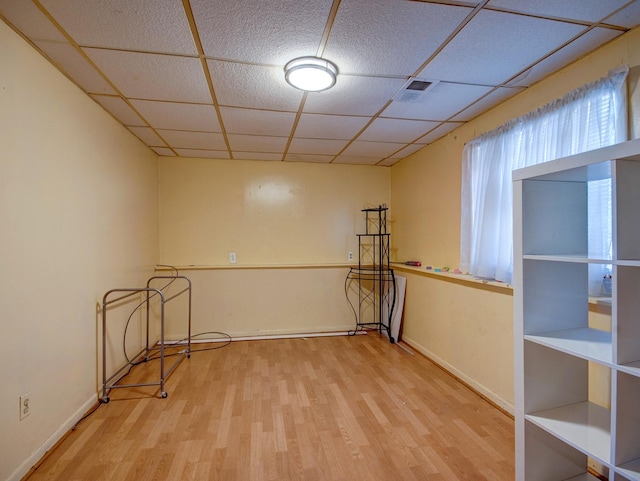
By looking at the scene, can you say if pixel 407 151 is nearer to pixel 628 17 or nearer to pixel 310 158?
pixel 310 158

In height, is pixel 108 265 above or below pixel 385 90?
below

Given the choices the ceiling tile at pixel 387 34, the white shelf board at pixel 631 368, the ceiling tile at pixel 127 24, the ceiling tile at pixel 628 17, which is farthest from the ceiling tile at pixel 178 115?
the white shelf board at pixel 631 368

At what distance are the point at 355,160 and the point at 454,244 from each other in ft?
5.66

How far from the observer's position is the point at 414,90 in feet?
6.75

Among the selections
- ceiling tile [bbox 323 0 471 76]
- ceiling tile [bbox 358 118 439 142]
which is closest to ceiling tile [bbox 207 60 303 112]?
ceiling tile [bbox 323 0 471 76]

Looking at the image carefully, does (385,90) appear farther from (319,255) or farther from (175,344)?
(175,344)

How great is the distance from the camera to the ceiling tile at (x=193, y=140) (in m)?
2.91

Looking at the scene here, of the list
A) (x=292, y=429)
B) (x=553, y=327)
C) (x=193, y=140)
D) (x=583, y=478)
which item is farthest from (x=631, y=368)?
(x=193, y=140)

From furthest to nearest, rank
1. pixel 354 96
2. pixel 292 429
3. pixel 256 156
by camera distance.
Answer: pixel 256 156 → pixel 354 96 → pixel 292 429

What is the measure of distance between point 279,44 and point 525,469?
7.80 ft

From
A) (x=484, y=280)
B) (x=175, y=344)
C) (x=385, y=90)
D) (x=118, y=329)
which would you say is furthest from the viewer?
(x=175, y=344)

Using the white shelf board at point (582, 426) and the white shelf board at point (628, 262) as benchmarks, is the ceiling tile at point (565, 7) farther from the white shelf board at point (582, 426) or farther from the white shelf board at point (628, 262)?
the white shelf board at point (582, 426)

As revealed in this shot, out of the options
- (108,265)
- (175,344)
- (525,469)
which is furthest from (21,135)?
(525,469)

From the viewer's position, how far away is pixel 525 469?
4.45ft
